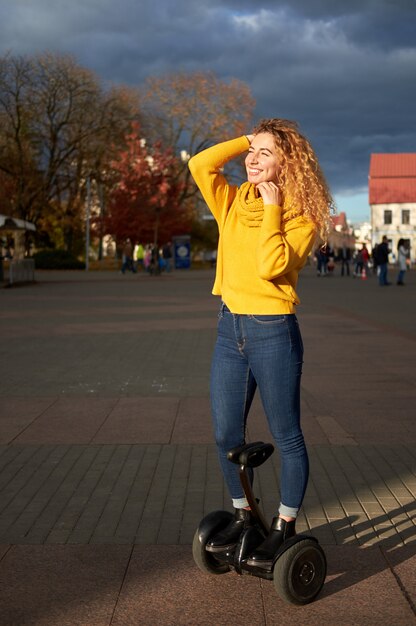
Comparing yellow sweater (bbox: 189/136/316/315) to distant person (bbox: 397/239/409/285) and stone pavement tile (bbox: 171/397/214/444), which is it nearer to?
stone pavement tile (bbox: 171/397/214/444)

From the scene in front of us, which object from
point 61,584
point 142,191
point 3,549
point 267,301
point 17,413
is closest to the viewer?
point 267,301

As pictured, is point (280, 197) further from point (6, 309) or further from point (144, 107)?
point (144, 107)

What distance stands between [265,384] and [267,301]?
0.32 m

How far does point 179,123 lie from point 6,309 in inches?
1806

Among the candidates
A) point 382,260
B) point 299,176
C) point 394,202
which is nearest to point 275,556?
point 299,176

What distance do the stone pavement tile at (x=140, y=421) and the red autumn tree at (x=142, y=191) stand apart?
52573 mm

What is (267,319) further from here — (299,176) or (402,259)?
(402,259)

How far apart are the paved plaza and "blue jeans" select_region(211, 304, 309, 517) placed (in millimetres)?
488

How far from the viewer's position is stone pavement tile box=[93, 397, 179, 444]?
7133mm

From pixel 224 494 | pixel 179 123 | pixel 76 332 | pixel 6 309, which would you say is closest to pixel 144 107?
pixel 179 123

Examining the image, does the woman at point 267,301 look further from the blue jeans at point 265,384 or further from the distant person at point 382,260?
the distant person at point 382,260

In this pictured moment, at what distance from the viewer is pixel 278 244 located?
3.74 m

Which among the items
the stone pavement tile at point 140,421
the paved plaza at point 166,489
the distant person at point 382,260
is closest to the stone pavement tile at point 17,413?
the paved plaza at point 166,489

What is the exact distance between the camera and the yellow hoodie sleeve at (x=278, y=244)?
147 inches
